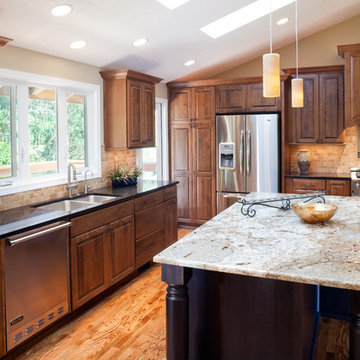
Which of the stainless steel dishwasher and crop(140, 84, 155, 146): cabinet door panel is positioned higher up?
crop(140, 84, 155, 146): cabinet door panel

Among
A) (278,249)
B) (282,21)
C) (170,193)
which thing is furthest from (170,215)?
(278,249)

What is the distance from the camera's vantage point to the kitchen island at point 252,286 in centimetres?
182

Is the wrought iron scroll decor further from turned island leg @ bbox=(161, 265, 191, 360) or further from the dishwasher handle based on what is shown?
the dishwasher handle

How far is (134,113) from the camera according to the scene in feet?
15.3

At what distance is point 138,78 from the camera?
185 inches

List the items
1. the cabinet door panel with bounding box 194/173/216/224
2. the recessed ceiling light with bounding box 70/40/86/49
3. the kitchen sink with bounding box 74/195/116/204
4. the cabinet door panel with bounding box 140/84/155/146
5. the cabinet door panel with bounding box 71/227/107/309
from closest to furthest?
the cabinet door panel with bounding box 71/227/107/309
the recessed ceiling light with bounding box 70/40/86/49
the kitchen sink with bounding box 74/195/116/204
the cabinet door panel with bounding box 140/84/155/146
the cabinet door panel with bounding box 194/173/216/224

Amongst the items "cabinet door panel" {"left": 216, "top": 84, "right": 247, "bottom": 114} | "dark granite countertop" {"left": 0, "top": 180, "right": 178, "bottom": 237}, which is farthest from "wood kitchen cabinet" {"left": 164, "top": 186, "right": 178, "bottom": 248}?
"cabinet door panel" {"left": 216, "top": 84, "right": 247, "bottom": 114}

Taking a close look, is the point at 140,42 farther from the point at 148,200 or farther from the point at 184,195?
the point at 184,195

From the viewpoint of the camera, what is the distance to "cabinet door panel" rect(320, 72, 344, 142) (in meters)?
5.64

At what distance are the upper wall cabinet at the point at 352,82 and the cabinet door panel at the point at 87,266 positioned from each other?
147 inches

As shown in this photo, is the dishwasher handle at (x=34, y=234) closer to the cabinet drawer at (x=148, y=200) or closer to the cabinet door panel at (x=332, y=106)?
the cabinet drawer at (x=148, y=200)

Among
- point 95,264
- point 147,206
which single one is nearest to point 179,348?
point 95,264

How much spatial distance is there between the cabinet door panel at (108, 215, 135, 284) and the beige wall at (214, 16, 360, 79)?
3.63 meters

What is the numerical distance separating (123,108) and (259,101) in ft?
7.12
